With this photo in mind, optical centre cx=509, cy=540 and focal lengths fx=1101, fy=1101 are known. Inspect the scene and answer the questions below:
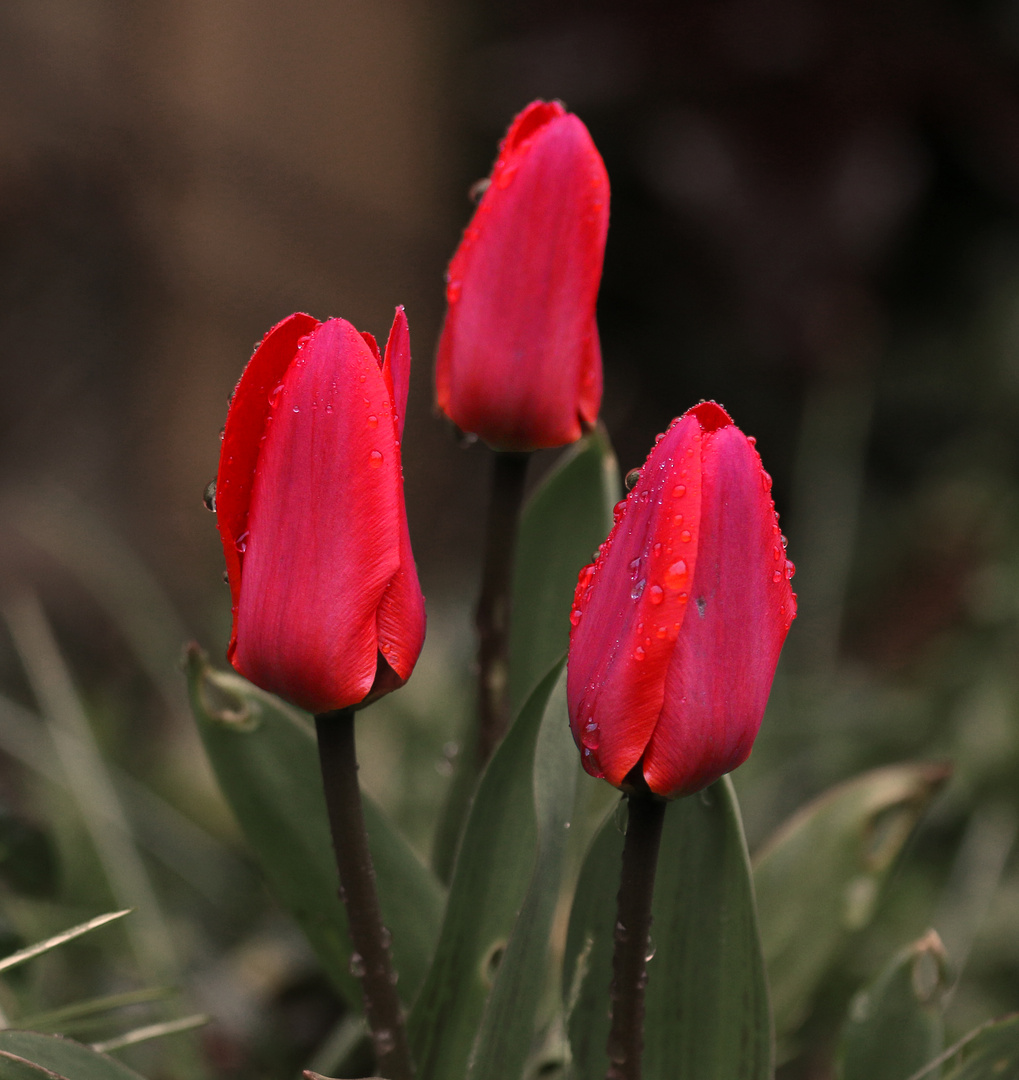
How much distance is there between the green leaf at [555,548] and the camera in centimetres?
46

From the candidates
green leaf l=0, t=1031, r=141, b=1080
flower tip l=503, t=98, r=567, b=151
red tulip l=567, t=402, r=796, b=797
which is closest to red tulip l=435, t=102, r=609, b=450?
flower tip l=503, t=98, r=567, b=151

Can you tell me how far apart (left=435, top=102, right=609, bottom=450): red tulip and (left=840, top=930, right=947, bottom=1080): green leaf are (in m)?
0.24

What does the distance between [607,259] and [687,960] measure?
1704 millimetres

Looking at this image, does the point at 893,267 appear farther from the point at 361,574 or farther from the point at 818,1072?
the point at 361,574

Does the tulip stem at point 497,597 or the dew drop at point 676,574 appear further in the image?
the tulip stem at point 497,597

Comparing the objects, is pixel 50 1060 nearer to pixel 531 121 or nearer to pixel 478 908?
pixel 478 908

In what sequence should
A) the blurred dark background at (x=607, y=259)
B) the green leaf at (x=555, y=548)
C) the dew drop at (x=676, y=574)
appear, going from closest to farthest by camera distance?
the dew drop at (x=676, y=574), the green leaf at (x=555, y=548), the blurred dark background at (x=607, y=259)

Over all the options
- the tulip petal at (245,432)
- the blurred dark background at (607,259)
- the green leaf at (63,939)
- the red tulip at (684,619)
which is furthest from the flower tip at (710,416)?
the blurred dark background at (607,259)

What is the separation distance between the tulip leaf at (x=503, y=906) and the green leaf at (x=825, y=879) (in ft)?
0.53

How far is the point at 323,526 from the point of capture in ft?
0.87

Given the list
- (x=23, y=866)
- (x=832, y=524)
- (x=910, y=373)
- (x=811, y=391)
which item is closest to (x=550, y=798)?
(x=23, y=866)

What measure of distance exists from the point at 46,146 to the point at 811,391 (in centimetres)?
117

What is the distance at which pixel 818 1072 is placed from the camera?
2.03ft

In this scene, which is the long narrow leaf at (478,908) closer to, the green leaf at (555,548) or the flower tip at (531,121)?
the green leaf at (555,548)
